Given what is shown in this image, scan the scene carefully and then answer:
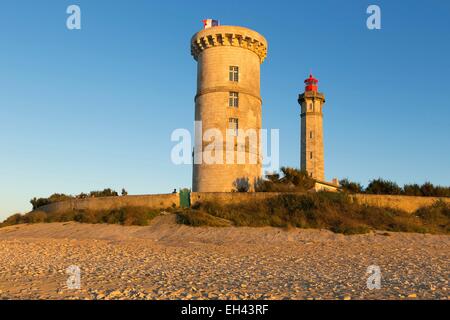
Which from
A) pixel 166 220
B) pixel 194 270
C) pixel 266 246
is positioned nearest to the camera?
pixel 194 270

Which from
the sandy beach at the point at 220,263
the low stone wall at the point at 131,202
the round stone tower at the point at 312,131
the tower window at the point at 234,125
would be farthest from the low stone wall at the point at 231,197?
the round stone tower at the point at 312,131

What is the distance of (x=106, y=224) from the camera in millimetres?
22688

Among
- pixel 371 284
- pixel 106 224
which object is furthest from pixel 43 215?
pixel 371 284

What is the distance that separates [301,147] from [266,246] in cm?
3319

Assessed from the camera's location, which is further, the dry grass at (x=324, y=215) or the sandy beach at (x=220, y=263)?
the dry grass at (x=324, y=215)

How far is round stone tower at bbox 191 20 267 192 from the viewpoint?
94.8 feet

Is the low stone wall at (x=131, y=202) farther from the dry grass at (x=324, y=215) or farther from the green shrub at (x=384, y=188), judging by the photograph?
the green shrub at (x=384, y=188)

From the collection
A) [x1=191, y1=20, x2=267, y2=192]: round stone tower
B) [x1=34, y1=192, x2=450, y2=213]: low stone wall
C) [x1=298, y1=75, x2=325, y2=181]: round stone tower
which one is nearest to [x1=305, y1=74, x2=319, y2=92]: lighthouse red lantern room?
[x1=298, y1=75, x2=325, y2=181]: round stone tower

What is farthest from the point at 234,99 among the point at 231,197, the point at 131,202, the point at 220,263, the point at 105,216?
the point at 220,263

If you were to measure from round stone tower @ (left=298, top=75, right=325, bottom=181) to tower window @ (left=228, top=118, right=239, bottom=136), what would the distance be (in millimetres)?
18750

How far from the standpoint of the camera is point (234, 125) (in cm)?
2944

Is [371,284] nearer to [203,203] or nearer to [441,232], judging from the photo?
[441,232]

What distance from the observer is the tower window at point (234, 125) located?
96.2 feet

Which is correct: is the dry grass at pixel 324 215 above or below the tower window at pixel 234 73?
below
